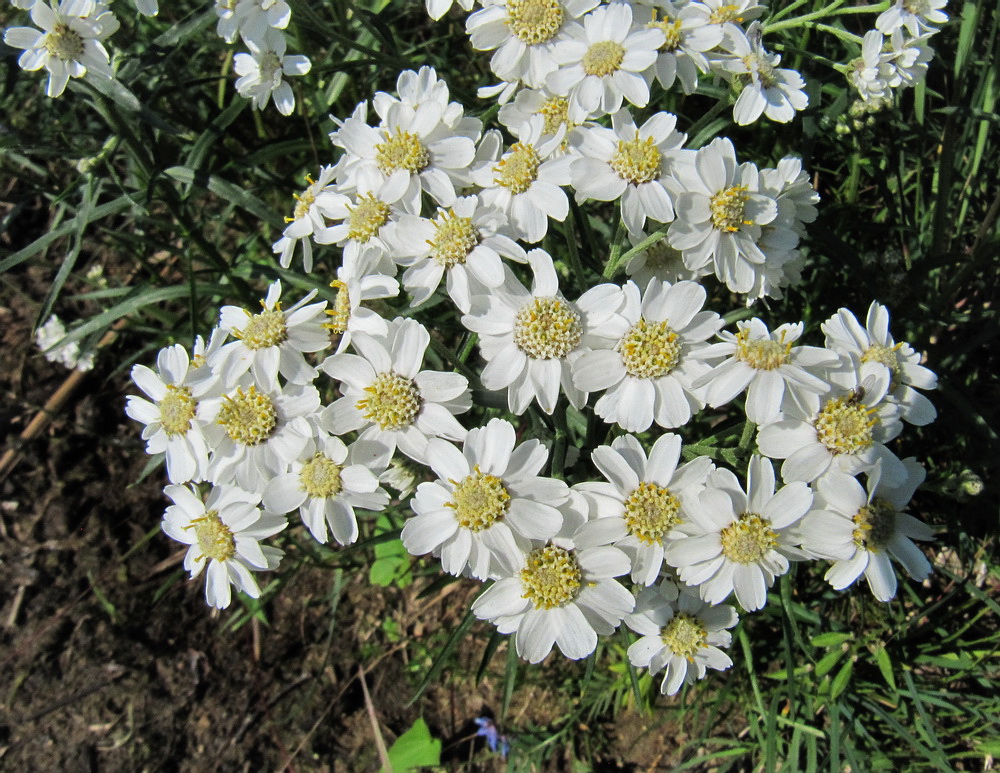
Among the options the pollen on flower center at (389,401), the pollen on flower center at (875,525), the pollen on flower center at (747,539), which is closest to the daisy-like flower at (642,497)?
the pollen on flower center at (747,539)

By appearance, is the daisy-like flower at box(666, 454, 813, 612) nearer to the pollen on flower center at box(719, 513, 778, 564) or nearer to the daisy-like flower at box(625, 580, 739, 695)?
the pollen on flower center at box(719, 513, 778, 564)

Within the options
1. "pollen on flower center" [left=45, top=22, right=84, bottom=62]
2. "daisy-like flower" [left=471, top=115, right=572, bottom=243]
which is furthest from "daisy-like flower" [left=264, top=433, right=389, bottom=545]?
"pollen on flower center" [left=45, top=22, right=84, bottom=62]

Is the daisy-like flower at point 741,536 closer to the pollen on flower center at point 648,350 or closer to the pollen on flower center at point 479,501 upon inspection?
the pollen on flower center at point 648,350

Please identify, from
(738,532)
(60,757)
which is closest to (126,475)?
(60,757)

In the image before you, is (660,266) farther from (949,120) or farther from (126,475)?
(126,475)

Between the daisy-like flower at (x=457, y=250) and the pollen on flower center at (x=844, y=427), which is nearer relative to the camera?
the pollen on flower center at (x=844, y=427)
